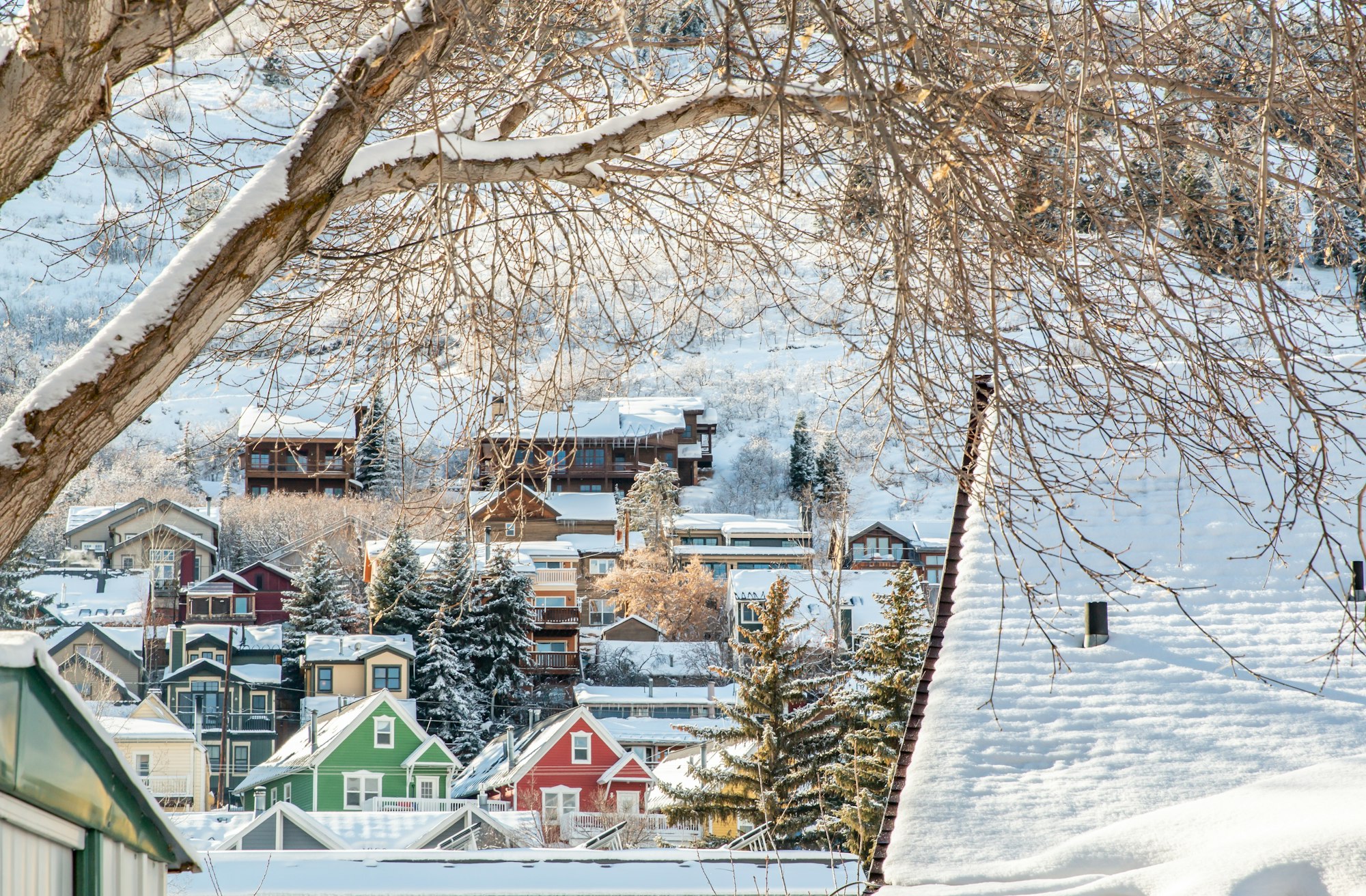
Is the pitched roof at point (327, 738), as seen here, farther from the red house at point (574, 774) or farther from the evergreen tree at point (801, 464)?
the evergreen tree at point (801, 464)

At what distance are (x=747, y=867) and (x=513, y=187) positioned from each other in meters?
10.2

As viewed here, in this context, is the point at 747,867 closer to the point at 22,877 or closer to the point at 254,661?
the point at 22,877

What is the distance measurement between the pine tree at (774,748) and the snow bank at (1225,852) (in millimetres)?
13590

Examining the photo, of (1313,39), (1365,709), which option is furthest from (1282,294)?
(1365,709)

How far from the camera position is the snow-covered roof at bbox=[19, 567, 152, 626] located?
40.6m

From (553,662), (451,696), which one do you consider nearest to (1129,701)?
(451,696)

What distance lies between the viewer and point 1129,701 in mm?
7156

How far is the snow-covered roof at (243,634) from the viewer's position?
36.0m

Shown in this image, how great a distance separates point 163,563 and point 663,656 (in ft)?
73.9

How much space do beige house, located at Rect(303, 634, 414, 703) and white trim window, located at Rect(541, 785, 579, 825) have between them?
740 cm

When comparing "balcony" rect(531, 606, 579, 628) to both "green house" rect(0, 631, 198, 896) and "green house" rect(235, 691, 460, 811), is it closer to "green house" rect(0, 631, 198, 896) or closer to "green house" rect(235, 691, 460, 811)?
"green house" rect(235, 691, 460, 811)

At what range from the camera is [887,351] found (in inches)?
131

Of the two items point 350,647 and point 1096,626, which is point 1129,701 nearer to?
point 1096,626

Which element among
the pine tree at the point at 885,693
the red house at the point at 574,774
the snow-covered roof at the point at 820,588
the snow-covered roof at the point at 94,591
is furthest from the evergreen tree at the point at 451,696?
the pine tree at the point at 885,693
